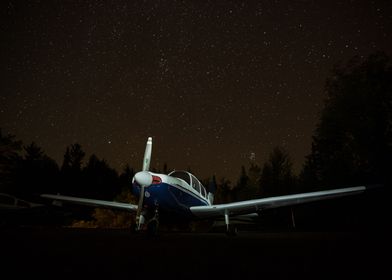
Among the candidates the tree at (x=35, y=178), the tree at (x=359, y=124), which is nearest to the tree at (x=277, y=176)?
the tree at (x=359, y=124)

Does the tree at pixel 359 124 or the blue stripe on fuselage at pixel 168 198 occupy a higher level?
the tree at pixel 359 124

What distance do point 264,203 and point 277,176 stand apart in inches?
1759

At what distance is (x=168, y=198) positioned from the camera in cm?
1026

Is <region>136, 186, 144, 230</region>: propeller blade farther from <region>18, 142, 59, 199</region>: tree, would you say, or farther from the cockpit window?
<region>18, 142, 59, 199</region>: tree

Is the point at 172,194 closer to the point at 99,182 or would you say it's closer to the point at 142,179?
the point at 142,179

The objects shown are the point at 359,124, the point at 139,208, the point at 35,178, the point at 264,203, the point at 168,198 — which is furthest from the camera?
the point at 35,178

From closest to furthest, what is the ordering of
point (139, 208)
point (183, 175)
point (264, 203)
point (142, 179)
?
point (142, 179)
point (139, 208)
point (264, 203)
point (183, 175)

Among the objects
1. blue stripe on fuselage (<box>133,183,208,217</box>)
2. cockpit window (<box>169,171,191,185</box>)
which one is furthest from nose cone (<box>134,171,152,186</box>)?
cockpit window (<box>169,171,191,185</box>)

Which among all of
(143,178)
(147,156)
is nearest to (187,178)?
(147,156)

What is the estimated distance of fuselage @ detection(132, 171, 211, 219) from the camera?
32.7 feet

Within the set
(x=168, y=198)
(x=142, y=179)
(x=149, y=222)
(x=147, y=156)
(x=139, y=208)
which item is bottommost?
(x=149, y=222)

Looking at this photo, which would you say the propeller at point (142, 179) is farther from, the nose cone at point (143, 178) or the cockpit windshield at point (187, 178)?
the cockpit windshield at point (187, 178)

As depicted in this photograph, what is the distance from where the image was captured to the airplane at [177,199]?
9711 mm

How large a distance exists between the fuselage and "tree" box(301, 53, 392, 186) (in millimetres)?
20317
